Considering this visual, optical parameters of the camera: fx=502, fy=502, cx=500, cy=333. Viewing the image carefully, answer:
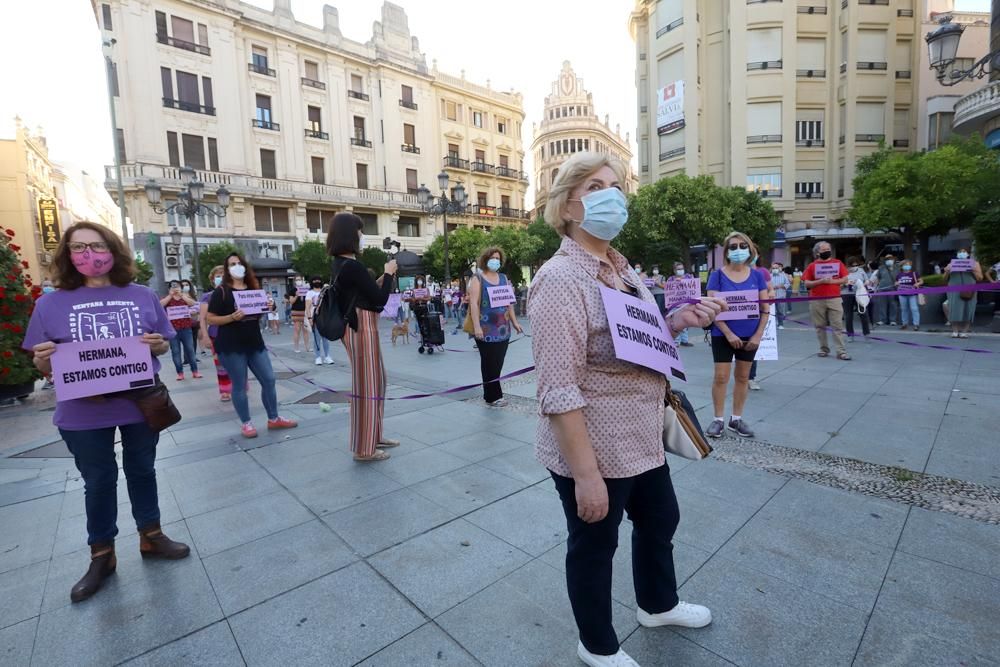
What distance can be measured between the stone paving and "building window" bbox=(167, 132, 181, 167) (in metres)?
30.2

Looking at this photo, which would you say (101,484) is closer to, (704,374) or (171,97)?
(704,374)

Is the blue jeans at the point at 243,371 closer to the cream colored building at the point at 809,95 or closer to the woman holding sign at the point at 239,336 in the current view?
the woman holding sign at the point at 239,336

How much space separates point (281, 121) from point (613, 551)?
3795 centimetres

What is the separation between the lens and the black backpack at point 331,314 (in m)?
4.18

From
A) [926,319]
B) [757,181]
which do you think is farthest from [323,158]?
[926,319]

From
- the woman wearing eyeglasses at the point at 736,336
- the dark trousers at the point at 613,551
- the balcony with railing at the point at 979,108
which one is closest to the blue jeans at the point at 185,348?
the woman wearing eyeglasses at the point at 736,336

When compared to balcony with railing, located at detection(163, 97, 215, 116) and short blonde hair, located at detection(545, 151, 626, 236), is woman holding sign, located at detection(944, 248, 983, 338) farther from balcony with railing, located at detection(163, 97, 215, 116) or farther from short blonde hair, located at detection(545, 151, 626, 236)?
balcony with railing, located at detection(163, 97, 215, 116)

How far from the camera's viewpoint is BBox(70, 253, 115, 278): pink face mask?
8.91ft

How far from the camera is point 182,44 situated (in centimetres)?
2922

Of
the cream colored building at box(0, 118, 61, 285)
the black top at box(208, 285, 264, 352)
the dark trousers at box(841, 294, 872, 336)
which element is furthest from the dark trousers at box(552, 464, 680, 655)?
the cream colored building at box(0, 118, 61, 285)

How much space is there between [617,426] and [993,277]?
1559cm

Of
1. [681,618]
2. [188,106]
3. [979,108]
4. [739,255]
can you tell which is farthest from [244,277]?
[188,106]

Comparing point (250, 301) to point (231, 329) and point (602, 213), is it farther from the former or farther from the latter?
point (602, 213)

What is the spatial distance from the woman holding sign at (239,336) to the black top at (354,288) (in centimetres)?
149
